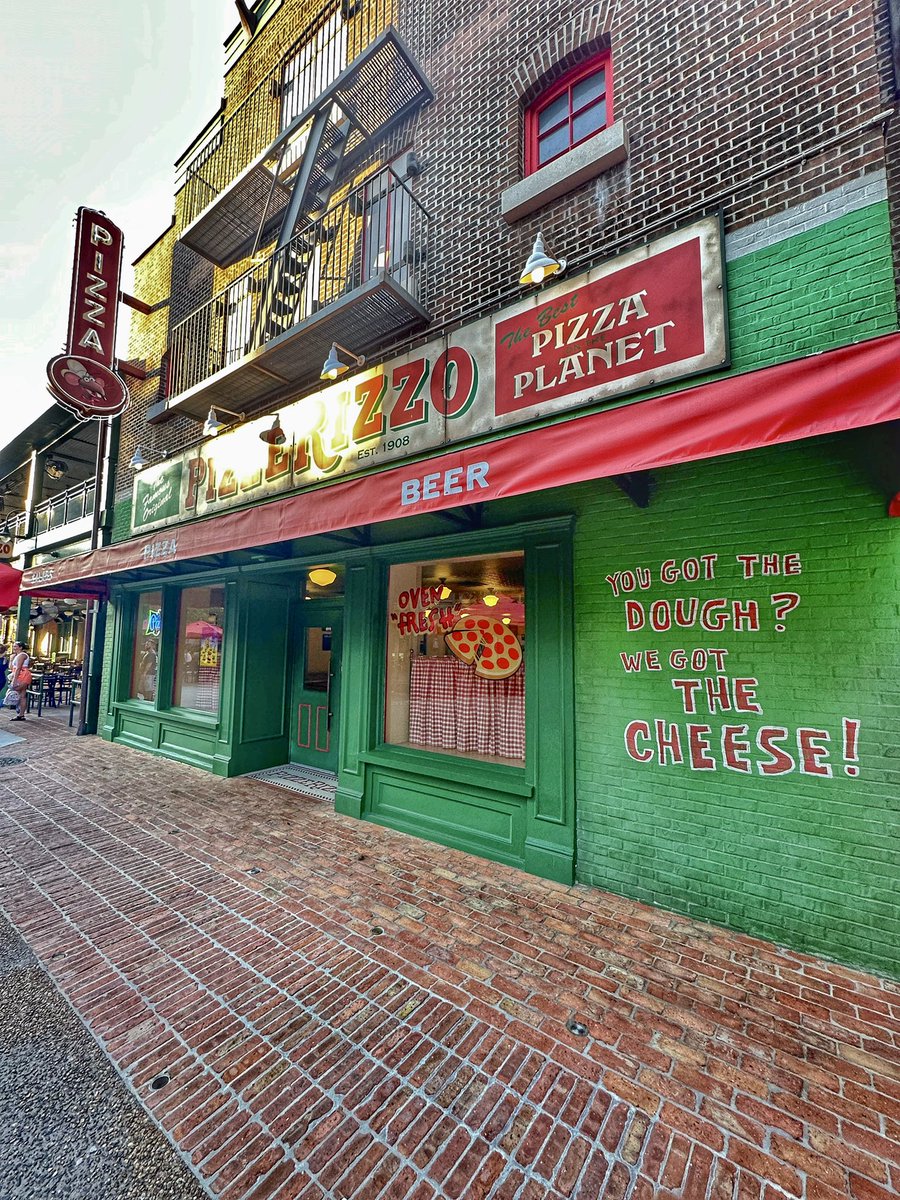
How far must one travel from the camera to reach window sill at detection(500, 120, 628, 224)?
A: 14.6 ft

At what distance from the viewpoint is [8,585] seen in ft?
24.5

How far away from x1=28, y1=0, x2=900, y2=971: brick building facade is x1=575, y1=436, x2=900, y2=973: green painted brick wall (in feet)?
0.06

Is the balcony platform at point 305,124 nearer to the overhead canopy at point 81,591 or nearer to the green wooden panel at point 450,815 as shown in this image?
the overhead canopy at point 81,591

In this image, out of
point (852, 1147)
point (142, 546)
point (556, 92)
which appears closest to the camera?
point (852, 1147)

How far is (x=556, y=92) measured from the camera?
17.4ft

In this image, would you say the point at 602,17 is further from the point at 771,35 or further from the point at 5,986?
the point at 5,986

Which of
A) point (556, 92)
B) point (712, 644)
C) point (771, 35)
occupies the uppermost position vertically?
point (556, 92)

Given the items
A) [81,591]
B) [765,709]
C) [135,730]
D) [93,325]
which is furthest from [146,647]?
[765,709]

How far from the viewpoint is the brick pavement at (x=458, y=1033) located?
2.01 meters

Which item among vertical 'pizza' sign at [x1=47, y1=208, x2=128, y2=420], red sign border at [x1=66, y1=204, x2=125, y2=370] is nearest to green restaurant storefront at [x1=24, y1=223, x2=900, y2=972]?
vertical 'pizza' sign at [x1=47, y1=208, x2=128, y2=420]

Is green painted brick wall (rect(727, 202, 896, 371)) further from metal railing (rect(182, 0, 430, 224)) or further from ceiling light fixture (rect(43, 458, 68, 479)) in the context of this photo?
ceiling light fixture (rect(43, 458, 68, 479))

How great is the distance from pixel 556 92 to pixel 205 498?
6892mm

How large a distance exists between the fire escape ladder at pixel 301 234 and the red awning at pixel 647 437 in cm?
388

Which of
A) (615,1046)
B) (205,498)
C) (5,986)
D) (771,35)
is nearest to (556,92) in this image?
(771,35)
